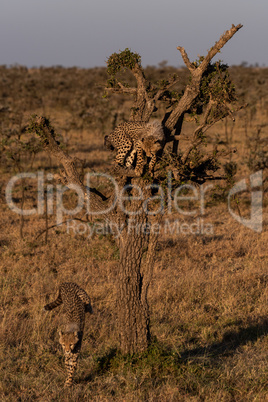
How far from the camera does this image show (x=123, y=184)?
20.8 feet

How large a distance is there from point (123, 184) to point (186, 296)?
3.34 meters

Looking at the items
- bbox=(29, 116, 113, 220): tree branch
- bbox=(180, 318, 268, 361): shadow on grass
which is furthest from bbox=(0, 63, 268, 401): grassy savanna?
bbox=(29, 116, 113, 220): tree branch

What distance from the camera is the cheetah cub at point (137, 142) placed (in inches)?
247

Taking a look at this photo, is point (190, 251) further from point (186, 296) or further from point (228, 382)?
point (228, 382)

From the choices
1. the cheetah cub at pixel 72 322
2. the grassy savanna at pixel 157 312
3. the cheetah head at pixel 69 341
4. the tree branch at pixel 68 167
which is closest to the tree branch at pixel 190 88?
the grassy savanna at pixel 157 312

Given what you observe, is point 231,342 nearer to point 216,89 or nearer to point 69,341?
point 69,341

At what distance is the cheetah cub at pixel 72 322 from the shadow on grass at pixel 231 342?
1.48m

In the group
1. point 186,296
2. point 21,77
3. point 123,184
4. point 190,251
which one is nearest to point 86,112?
point 190,251

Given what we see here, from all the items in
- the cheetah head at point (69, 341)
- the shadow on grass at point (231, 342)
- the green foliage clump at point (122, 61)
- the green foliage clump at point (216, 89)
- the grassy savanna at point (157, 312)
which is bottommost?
the shadow on grass at point (231, 342)

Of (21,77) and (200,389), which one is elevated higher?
(21,77)

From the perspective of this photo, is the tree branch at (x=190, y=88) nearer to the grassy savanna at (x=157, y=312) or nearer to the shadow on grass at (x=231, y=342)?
the grassy savanna at (x=157, y=312)

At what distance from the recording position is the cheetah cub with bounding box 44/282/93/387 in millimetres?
6023

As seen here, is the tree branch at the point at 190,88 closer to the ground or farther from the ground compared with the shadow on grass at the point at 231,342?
farther from the ground

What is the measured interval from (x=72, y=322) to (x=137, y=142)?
2.58m
